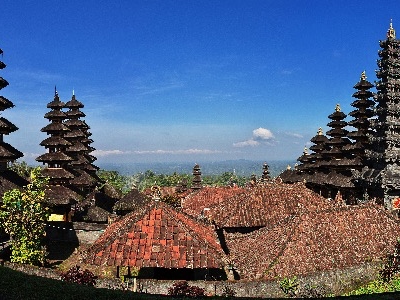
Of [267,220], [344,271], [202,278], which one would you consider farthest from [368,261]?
[202,278]

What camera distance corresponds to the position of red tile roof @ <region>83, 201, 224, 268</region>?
16062 millimetres

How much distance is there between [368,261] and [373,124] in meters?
21.4

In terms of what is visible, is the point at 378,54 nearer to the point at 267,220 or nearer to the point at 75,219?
the point at 267,220

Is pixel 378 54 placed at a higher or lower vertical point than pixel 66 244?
higher

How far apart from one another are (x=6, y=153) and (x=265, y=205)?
61.2 feet

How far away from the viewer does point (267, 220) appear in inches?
994

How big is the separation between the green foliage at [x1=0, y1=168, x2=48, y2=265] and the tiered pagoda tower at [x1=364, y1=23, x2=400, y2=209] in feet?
92.2

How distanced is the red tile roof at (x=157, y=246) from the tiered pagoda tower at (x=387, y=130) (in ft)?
76.5

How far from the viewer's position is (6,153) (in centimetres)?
2830

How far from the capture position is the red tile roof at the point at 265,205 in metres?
25.2

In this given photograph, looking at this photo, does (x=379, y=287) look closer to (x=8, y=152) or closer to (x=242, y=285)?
(x=242, y=285)

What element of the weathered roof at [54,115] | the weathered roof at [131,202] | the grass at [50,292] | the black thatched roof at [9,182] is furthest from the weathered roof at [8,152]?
the grass at [50,292]

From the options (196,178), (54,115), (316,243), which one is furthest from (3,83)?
(196,178)

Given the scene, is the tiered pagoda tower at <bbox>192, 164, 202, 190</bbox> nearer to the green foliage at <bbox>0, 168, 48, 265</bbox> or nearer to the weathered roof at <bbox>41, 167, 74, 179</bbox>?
the weathered roof at <bbox>41, 167, 74, 179</bbox>
